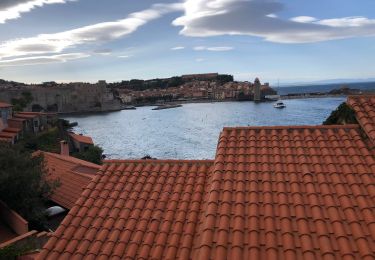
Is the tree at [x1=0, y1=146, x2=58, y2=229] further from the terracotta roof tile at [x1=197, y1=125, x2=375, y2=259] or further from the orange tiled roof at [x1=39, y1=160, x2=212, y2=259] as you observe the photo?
the terracotta roof tile at [x1=197, y1=125, x2=375, y2=259]

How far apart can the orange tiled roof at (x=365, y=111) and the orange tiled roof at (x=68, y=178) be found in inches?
379

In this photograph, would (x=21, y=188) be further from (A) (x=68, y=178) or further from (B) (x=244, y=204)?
(B) (x=244, y=204)

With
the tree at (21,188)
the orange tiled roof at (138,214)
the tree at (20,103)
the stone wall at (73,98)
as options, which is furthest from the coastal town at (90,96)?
the orange tiled roof at (138,214)

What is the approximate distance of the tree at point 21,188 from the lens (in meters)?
11.9

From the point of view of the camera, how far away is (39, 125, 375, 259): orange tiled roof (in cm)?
371

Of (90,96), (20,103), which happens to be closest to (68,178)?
(20,103)

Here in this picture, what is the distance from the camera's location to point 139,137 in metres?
70.1

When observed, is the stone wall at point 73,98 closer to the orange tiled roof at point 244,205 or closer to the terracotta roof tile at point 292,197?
the orange tiled roof at point 244,205

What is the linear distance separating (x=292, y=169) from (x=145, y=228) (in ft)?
6.76

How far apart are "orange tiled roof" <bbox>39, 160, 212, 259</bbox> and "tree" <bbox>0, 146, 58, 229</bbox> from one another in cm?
724

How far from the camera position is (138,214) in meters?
4.95

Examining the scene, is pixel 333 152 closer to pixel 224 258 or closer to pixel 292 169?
pixel 292 169

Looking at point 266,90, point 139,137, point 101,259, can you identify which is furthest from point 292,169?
point 266,90

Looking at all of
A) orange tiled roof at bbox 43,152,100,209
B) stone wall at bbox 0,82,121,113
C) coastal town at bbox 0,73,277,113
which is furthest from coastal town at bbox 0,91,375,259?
stone wall at bbox 0,82,121,113
